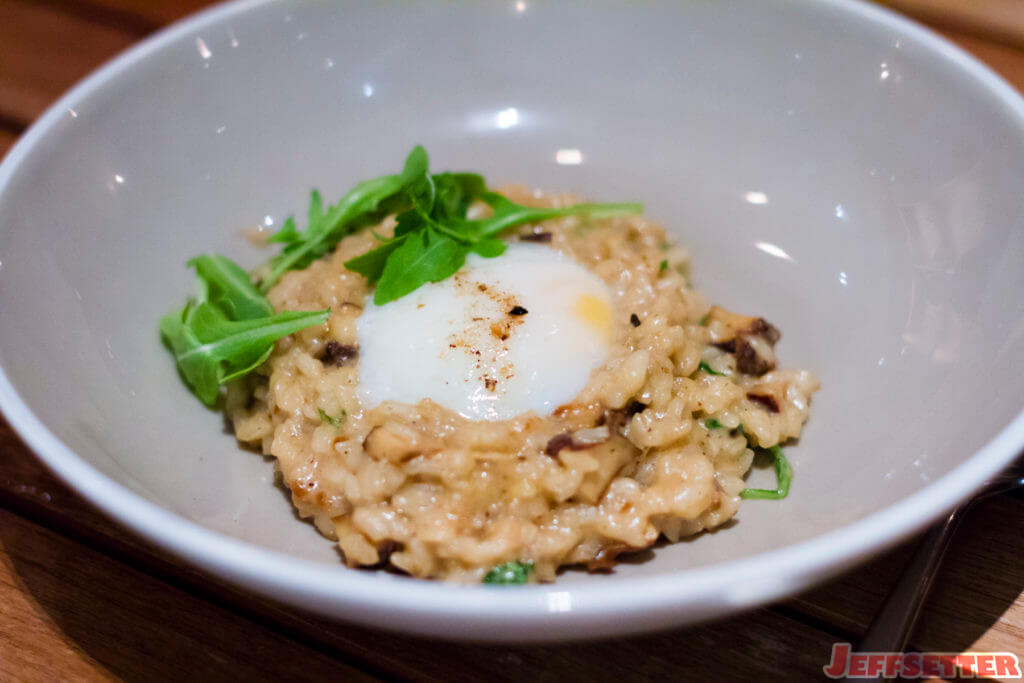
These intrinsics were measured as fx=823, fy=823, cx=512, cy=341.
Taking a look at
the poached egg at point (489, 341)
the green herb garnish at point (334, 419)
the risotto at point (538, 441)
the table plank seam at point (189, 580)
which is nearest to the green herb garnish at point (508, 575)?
the risotto at point (538, 441)

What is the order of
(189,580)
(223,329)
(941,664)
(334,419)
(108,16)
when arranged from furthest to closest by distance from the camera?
(108,16)
(223,329)
(334,419)
(189,580)
(941,664)

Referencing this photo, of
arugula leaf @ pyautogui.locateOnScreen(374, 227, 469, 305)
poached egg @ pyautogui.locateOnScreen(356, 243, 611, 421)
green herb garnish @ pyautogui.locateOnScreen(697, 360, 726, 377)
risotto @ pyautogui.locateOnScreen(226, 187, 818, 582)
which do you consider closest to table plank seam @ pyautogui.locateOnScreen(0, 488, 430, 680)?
risotto @ pyautogui.locateOnScreen(226, 187, 818, 582)

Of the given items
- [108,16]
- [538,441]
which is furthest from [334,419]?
[108,16]

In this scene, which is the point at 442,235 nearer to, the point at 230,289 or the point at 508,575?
the point at 230,289

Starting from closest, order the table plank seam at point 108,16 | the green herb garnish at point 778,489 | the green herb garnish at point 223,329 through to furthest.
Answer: the green herb garnish at point 778,489, the green herb garnish at point 223,329, the table plank seam at point 108,16

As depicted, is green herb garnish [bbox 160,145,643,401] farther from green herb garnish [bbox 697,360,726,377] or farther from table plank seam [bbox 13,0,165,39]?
table plank seam [bbox 13,0,165,39]

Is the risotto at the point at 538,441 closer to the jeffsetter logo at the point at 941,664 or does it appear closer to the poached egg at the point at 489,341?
the poached egg at the point at 489,341
